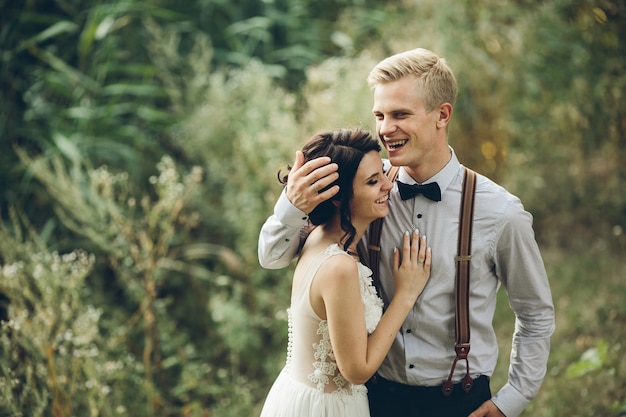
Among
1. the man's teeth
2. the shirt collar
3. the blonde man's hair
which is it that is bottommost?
the shirt collar

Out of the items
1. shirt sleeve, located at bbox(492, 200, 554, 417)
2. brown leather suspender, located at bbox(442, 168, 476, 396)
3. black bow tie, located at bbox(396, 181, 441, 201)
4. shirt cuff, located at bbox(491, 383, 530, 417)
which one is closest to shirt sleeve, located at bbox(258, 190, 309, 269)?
black bow tie, located at bbox(396, 181, 441, 201)

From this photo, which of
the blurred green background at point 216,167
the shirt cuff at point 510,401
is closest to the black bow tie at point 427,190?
the shirt cuff at point 510,401

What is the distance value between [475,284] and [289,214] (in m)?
0.65

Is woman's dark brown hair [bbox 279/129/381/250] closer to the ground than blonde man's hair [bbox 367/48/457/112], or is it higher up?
closer to the ground

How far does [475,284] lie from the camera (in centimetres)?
207

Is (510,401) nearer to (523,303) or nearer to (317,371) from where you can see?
(523,303)

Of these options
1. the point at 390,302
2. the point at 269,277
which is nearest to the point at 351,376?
the point at 390,302

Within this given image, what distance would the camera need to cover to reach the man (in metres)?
2.04

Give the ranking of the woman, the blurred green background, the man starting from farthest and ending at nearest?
1. the blurred green background
2. the man
3. the woman

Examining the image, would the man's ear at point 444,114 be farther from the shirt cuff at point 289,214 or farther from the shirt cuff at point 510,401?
the shirt cuff at point 510,401

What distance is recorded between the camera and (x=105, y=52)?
445 centimetres

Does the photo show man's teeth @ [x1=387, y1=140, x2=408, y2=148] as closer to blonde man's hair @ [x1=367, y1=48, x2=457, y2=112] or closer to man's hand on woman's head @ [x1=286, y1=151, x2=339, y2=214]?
blonde man's hair @ [x1=367, y1=48, x2=457, y2=112]

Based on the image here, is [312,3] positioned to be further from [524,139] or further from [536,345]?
[536,345]

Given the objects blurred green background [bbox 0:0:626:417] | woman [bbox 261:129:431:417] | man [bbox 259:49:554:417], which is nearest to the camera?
woman [bbox 261:129:431:417]
